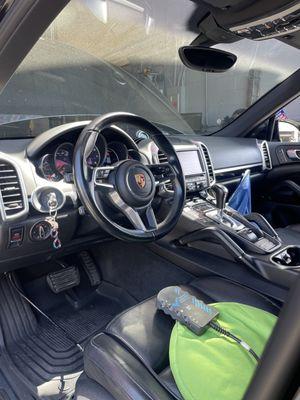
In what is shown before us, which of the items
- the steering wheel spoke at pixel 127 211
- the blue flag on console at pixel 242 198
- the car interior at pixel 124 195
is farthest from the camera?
the blue flag on console at pixel 242 198

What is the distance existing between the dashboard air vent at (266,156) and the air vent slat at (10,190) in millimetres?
2109

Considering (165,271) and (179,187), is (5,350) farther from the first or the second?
(179,187)

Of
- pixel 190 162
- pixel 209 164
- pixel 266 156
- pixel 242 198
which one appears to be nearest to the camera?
pixel 190 162

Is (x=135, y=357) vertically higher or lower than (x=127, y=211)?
lower

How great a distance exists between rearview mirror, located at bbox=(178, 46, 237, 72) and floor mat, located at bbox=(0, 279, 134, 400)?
1.34m

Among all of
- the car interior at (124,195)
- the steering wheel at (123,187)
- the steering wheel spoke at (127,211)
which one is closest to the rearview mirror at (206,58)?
the car interior at (124,195)

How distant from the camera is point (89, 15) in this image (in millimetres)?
2008

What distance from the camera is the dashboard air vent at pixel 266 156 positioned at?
3.10 meters

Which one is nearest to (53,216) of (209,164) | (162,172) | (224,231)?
(162,172)

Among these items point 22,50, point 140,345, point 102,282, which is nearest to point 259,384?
point 140,345

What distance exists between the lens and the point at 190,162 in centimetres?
229

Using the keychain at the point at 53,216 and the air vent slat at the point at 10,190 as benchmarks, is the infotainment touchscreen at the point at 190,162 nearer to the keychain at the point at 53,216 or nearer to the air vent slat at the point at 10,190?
the keychain at the point at 53,216

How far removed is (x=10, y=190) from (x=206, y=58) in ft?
3.52

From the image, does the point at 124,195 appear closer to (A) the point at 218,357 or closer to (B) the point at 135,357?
(B) the point at 135,357
